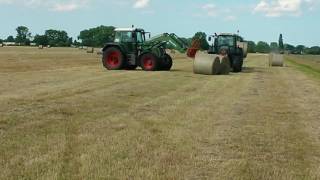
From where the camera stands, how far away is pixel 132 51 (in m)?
28.7

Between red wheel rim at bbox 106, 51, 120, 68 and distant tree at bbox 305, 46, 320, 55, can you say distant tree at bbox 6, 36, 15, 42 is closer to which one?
distant tree at bbox 305, 46, 320, 55

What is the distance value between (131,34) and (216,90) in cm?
1169

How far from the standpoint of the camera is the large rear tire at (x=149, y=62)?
28.0 m

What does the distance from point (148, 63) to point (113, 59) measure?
190cm

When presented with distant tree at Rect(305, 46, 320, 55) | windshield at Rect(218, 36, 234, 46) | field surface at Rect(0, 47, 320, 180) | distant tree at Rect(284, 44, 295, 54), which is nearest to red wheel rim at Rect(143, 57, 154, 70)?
windshield at Rect(218, 36, 234, 46)

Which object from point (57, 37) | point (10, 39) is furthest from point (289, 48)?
point (10, 39)

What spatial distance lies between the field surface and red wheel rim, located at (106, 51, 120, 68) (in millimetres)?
12948

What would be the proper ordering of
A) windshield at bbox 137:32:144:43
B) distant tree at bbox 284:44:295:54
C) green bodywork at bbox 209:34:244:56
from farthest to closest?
1. distant tree at bbox 284:44:295:54
2. green bodywork at bbox 209:34:244:56
3. windshield at bbox 137:32:144:43

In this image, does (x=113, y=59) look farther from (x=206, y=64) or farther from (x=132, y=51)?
(x=206, y=64)

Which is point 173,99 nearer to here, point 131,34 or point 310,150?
point 310,150

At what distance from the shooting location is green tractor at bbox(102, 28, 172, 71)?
2839 centimetres

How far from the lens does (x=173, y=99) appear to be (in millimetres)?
14594

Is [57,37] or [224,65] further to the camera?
[57,37]

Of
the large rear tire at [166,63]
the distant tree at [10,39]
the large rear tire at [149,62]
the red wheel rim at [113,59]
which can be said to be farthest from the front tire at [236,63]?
the distant tree at [10,39]
